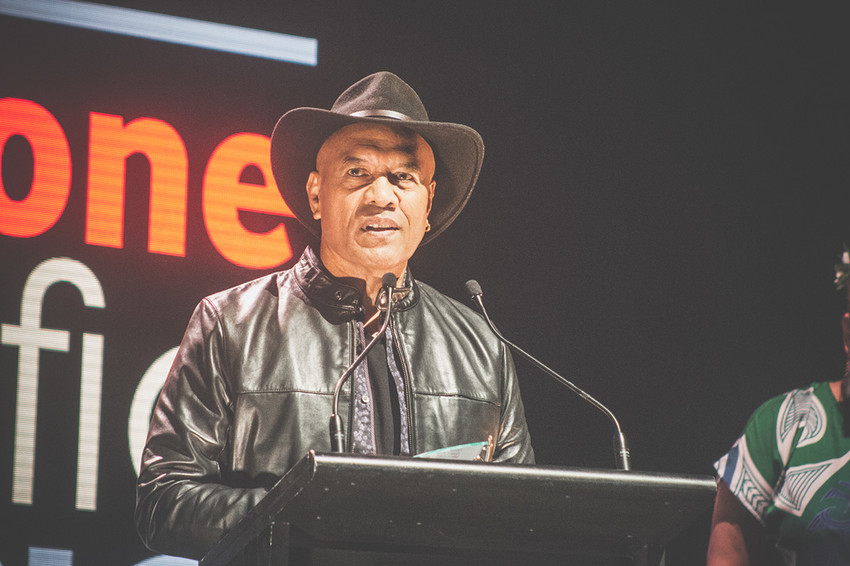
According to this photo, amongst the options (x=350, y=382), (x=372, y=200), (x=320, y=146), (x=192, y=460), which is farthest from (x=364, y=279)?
(x=192, y=460)

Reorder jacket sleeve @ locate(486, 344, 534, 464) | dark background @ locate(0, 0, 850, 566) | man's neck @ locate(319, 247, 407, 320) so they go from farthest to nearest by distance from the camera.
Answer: dark background @ locate(0, 0, 850, 566) < man's neck @ locate(319, 247, 407, 320) < jacket sleeve @ locate(486, 344, 534, 464)

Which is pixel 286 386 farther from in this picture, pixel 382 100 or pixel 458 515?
pixel 458 515

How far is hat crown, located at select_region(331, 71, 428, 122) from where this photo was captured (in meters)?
3.03

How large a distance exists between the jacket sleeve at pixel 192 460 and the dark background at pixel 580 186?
83 centimetres

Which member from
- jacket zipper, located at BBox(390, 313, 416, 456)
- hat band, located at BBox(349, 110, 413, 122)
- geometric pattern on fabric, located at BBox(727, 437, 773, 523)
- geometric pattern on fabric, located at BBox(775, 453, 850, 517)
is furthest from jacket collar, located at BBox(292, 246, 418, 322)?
geometric pattern on fabric, located at BBox(775, 453, 850, 517)

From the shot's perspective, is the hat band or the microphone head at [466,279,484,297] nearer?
the microphone head at [466,279,484,297]

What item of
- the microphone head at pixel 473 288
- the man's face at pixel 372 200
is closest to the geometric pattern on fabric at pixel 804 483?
the microphone head at pixel 473 288

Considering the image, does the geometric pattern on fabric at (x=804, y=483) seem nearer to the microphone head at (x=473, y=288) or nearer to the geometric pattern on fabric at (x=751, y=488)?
the geometric pattern on fabric at (x=751, y=488)

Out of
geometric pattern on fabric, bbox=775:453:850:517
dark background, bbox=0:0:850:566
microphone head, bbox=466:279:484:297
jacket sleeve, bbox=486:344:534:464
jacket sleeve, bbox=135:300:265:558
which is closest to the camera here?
jacket sleeve, bbox=135:300:265:558

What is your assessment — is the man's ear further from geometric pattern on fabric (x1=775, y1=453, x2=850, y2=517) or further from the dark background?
geometric pattern on fabric (x1=775, y1=453, x2=850, y2=517)

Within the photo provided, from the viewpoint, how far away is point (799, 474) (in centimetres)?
266

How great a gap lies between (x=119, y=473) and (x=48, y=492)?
214mm

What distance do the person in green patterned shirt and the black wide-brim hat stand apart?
1074mm

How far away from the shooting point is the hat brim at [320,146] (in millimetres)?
3080
